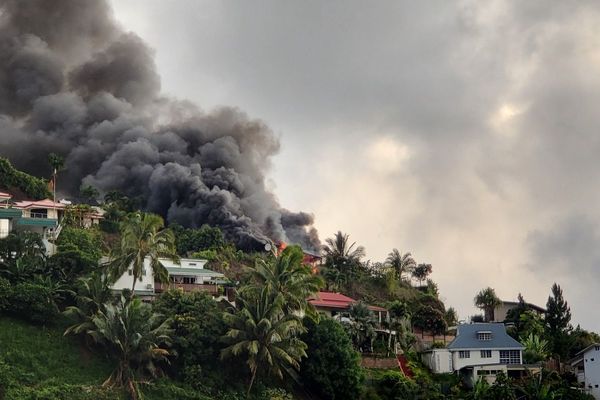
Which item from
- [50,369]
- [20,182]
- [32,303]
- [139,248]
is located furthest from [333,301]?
[20,182]

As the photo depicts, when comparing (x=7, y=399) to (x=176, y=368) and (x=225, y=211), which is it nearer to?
(x=176, y=368)

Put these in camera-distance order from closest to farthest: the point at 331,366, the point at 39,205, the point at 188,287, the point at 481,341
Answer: the point at 331,366
the point at 188,287
the point at 481,341
the point at 39,205

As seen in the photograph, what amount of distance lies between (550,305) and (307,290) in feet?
111

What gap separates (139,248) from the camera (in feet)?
213

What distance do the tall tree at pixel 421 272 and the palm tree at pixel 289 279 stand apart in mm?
42385

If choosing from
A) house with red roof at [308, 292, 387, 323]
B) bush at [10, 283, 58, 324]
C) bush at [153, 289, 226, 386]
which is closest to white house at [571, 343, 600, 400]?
house with red roof at [308, 292, 387, 323]

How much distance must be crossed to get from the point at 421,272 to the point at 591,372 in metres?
32.4

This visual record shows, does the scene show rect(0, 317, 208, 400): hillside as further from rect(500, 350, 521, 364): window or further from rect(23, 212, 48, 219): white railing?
rect(500, 350, 521, 364): window

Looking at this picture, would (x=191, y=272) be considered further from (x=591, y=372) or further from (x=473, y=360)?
(x=591, y=372)

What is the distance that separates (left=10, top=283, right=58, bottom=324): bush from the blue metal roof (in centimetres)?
3734

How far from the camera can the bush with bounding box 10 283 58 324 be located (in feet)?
198

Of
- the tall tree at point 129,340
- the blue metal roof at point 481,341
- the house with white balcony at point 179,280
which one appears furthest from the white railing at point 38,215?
the blue metal roof at point 481,341

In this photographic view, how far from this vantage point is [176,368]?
204ft

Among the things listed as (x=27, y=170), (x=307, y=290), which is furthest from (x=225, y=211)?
(x=307, y=290)
